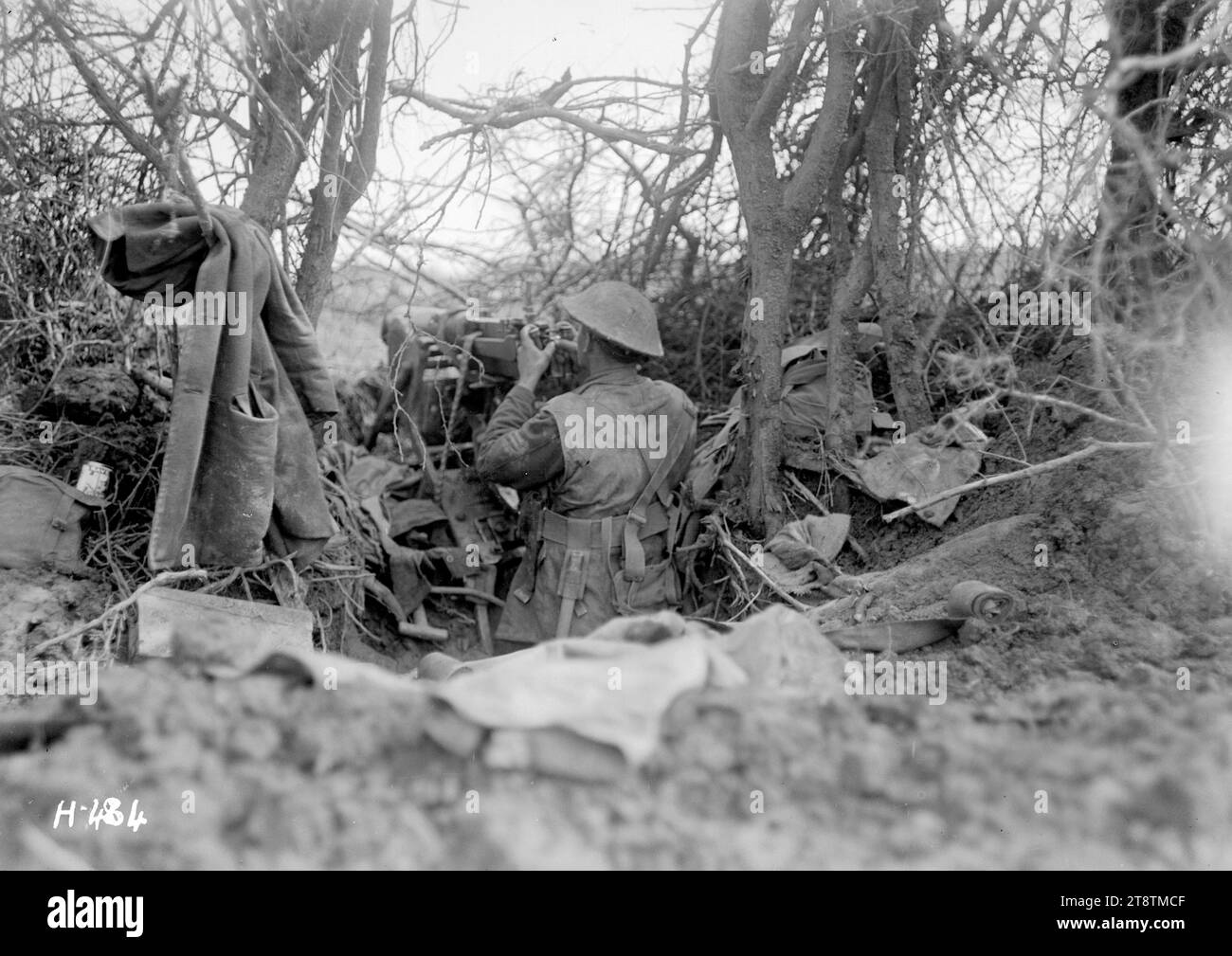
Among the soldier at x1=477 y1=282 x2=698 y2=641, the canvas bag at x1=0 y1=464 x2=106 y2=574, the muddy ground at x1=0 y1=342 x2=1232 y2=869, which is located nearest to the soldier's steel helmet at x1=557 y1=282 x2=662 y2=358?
the soldier at x1=477 y1=282 x2=698 y2=641

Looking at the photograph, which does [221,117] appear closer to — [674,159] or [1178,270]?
[674,159]

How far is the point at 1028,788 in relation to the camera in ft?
7.60

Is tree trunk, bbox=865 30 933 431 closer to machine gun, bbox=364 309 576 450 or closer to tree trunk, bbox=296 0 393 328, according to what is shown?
machine gun, bbox=364 309 576 450

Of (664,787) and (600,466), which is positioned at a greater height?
(600,466)

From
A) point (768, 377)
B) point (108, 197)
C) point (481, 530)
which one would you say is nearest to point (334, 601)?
point (481, 530)

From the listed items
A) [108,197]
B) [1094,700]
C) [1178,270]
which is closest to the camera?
[1094,700]

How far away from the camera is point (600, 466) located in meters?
5.45

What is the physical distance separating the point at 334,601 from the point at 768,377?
2464 millimetres

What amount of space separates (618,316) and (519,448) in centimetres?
86

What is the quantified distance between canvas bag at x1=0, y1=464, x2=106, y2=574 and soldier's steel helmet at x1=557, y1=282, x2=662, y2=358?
7.98 feet

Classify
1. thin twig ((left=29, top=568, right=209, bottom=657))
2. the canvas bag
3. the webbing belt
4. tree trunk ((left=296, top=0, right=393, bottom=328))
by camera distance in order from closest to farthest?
thin twig ((left=29, top=568, right=209, bottom=657)), the canvas bag, tree trunk ((left=296, top=0, right=393, bottom=328)), the webbing belt

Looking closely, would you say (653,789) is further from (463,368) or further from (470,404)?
(470,404)

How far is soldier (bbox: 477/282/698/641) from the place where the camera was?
5.34 meters

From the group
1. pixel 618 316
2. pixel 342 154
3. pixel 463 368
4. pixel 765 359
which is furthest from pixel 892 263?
pixel 342 154
